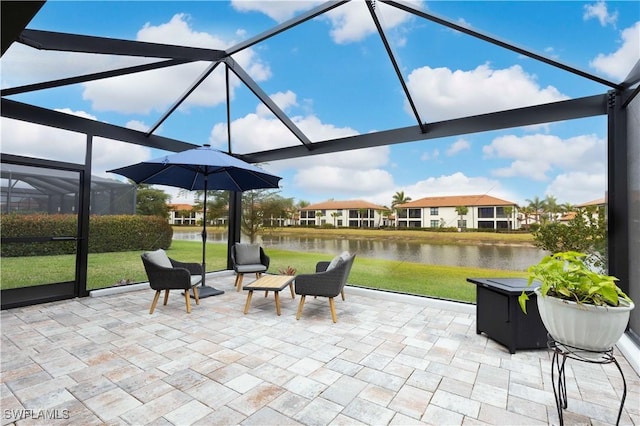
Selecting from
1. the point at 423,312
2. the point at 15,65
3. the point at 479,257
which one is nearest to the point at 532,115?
the point at 479,257

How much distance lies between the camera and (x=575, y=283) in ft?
5.88

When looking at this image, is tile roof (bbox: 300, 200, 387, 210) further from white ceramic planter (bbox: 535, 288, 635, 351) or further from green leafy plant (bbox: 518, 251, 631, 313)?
white ceramic planter (bbox: 535, 288, 635, 351)

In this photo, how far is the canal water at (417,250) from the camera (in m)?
4.88

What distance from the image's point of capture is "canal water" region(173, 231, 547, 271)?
16.0 feet

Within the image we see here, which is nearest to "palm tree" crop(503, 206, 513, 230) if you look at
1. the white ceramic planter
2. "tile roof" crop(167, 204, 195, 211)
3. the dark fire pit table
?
the dark fire pit table

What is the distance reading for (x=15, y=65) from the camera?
136 inches

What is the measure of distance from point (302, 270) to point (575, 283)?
5779mm

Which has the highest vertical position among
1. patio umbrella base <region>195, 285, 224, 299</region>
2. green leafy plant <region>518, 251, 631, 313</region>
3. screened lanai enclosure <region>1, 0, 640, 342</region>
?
screened lanai enclosure <region>1, 0, 640, 342</region>

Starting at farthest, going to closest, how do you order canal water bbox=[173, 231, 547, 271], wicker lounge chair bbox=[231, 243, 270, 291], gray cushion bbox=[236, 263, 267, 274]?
1. wicker lounge chair bbox=[231, 243, 270, 291]
2. gray cushion bbox=[236, 263, 267, 274]
3. canal water bbox=[173, 231, 547, 271]

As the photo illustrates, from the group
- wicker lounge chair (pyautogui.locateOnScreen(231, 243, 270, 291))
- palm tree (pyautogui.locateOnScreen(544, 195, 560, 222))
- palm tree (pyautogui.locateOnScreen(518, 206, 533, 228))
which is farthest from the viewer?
wicker lounge chair (pyautogui.locateOnScreen(231, 243, 270, 291))

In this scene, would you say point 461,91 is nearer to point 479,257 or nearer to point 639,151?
point 639,151

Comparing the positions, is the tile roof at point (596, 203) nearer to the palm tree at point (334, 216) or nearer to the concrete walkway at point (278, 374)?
the concrete walkway at point (278, 374)

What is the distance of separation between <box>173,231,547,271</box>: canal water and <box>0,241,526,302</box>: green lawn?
12cm

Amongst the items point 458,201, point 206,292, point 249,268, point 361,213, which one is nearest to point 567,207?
point 458,201
